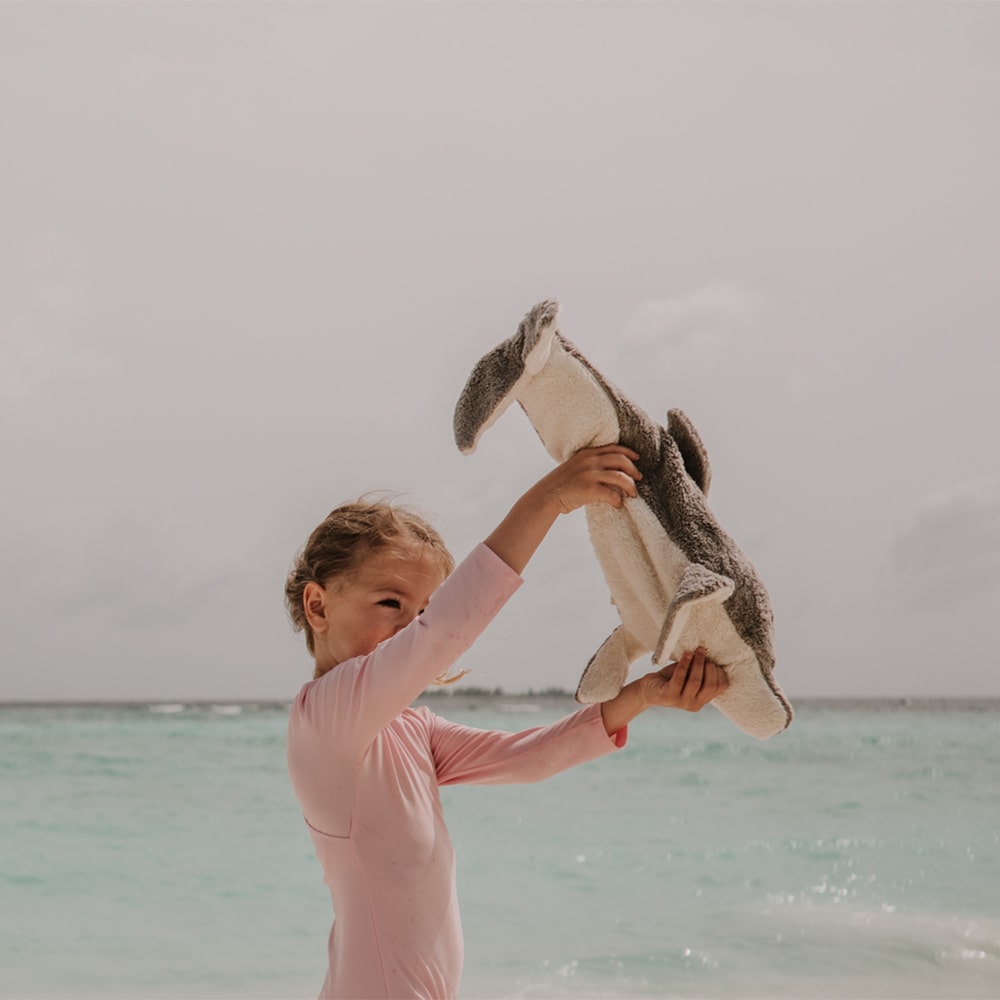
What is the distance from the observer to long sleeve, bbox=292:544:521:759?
125 centimetres

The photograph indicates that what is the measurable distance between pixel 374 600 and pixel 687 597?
0.46 m

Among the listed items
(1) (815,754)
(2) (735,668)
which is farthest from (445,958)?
(1) (815,754)

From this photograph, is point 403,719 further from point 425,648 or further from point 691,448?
point 691,448

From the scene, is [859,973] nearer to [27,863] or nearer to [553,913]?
[553,913]

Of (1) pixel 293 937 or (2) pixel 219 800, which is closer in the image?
(1) pixel 293 937

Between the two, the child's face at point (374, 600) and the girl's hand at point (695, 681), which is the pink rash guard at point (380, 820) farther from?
the girl's hand at point (695, 681)

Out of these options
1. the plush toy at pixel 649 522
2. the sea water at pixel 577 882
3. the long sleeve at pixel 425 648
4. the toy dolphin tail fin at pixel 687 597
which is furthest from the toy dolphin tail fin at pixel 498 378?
the sea water at pixel 577 882

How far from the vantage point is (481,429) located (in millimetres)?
1231

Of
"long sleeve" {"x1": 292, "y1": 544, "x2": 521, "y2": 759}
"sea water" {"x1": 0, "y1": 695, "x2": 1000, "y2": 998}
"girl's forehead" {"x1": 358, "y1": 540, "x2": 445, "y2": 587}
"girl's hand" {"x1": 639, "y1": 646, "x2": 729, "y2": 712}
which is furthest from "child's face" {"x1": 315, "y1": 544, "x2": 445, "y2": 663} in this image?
"sea water" {"x1": 0, "y1": 695, "x2": 1000, "y2": 998}

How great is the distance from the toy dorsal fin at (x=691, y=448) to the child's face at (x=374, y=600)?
0.37 meters

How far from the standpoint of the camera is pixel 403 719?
1570 millimetres

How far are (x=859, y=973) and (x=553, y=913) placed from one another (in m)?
1.20

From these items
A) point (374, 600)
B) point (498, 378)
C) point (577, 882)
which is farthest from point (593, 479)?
point (577, 882)

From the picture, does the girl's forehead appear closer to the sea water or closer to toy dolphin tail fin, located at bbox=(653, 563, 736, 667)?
toy dolphin tail fin, located at bbox=(653, 563, 736, 667)
